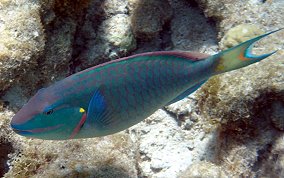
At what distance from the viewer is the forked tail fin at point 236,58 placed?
6.10 feet

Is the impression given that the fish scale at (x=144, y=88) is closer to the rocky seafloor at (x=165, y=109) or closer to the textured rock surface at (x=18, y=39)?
the rocky seafloor at (x=165, y=109)

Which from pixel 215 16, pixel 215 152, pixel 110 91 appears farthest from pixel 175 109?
pixel 110 91

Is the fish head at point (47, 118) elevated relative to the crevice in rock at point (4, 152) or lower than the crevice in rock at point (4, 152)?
elevated

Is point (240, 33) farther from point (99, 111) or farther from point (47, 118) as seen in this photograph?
point (47, 118)

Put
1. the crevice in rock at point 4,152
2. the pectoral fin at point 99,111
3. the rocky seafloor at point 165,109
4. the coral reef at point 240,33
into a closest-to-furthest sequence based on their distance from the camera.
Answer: the pectoral fin at point 99,111 < the rocky seafloor at point 165,109 < the crevice in rock at point 4,152 < the coral reef at point 240,33

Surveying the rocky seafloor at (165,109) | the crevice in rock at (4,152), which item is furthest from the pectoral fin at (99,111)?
the crevice in rock at (4,152)

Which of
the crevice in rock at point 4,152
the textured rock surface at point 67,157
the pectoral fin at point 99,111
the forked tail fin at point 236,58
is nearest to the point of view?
the forked tail fin at point 236,58

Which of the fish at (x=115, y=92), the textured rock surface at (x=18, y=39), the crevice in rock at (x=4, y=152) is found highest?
the fish at (x=115, y=92)

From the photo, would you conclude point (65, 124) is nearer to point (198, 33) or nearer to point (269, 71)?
point (269, 71)

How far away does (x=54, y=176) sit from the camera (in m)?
2.78

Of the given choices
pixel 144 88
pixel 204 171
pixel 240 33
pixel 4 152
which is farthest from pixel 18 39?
pixel 240 33

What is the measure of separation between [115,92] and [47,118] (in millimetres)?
473

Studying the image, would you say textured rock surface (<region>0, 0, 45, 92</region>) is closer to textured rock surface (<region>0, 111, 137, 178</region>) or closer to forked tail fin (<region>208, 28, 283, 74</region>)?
textured rock surface (<region>0, 111, 137, 178</region>)

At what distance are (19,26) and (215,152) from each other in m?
2.66
